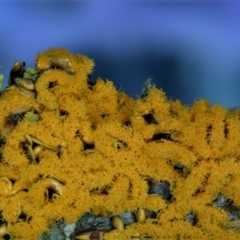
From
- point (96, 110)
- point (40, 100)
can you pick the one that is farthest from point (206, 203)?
point (40, 100)

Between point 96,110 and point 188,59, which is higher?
point 188,59

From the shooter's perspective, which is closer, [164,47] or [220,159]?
[220,159]

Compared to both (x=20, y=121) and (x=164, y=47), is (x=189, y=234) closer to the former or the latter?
(x=20, y=121)

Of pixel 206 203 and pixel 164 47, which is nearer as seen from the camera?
pixel 206 203

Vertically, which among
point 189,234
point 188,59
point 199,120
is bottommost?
point 189,234

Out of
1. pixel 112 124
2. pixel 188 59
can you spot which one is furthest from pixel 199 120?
pixel 188 59

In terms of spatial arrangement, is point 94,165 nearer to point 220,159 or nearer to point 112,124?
point 112,124
